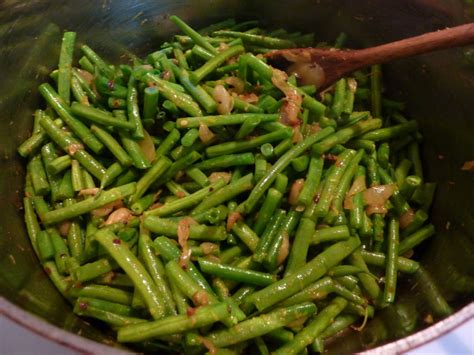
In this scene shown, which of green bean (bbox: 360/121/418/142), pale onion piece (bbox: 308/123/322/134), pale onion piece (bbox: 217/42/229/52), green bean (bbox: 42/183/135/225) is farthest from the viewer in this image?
pale onion piece (bbox: 217/42/229/52)

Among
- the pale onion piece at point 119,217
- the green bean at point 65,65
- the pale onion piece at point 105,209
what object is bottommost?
the pale onion piece at point 119,217

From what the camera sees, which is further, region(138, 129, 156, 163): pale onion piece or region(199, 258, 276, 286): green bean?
region(138, 129, 156, 163): pale onion piece

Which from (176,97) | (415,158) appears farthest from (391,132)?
(176,97)

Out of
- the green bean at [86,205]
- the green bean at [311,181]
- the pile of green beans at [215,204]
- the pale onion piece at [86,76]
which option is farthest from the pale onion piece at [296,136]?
the pale onion piece at [86,76]

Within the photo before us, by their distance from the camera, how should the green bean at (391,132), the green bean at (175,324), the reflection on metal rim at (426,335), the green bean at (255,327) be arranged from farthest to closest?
the green bean at (391,132)
the green bean at (255,327)
the green bean at (175,324)
the reflection on metal rim at (426,335)

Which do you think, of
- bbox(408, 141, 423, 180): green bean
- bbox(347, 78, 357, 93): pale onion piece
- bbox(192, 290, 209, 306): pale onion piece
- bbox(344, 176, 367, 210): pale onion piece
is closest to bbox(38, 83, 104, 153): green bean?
bbox(192, 290, 209, 306): pale onion piece

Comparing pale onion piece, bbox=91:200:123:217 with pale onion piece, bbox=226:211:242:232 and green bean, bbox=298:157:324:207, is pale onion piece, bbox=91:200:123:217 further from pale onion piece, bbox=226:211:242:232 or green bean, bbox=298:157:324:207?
green bean, bbox=298:157:324:207

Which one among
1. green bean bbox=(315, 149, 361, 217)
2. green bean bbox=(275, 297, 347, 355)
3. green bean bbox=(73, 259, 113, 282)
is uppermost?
green bean bbox=(73, 259, 113, 282)

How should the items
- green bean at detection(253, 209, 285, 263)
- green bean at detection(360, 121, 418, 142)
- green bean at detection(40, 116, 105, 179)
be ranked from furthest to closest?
green bean at detection(360, 121, 418, 142), green bean at detection(40, 116, 105, 179), green bean at detection(253, 209, 285, 263)

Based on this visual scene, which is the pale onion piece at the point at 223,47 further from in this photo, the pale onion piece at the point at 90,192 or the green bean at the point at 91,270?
the green bean at the point at 91,270
